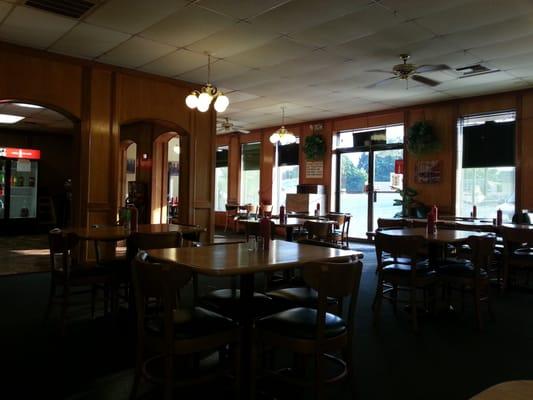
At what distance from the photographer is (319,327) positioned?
7.31ft

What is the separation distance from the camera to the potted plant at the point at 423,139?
874 cm

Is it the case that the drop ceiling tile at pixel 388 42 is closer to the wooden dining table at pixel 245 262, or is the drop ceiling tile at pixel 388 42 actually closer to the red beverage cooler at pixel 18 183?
the wooden dining table at pixel 245 262

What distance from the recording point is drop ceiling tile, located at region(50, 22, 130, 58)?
5.37 metres

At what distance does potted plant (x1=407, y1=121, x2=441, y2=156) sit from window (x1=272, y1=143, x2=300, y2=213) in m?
3.66

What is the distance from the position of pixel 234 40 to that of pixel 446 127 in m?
5.21

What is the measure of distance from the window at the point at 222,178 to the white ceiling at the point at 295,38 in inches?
→ 242

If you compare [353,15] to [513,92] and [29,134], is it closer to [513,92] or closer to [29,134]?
[513,92]

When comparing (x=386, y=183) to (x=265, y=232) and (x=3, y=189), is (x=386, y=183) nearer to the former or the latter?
(x=265, y=232)

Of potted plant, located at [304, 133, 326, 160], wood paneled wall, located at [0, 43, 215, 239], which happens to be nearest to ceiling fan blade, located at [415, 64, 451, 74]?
wood paneled wall, located at [0, 43, 215, 239]

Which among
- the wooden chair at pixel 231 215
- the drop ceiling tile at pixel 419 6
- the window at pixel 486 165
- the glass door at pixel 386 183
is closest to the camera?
the drop ceiling tile at pixel 419 6

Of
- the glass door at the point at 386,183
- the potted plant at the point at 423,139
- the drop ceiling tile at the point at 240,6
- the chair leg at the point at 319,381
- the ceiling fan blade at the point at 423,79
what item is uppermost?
the drop ceiling tile at the point at 240,6

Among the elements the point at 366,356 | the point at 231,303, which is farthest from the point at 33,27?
the point at 366,356

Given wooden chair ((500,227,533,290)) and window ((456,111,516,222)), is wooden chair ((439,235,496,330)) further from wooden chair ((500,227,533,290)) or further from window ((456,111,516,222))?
window ((456,111,516,222))

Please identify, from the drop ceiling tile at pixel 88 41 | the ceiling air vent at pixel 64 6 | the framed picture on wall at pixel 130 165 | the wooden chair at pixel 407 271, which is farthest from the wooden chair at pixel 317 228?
the framed picture on wall at pixel 130 165
